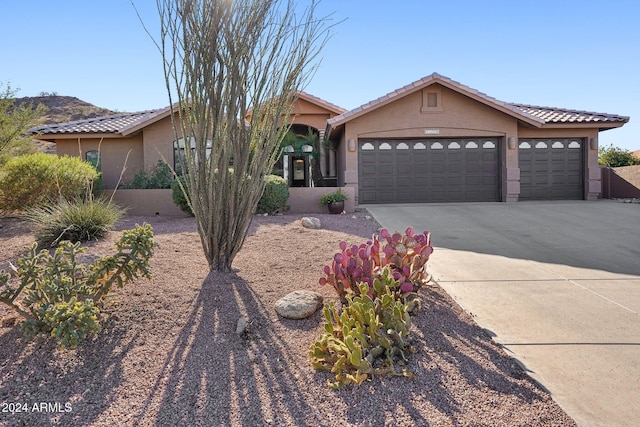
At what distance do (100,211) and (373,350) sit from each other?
670 cm

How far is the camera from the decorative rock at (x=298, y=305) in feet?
13.1

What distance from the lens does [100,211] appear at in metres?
8.09

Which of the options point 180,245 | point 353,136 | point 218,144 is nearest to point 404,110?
point 353,136

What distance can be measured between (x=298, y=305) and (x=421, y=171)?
43.9ft

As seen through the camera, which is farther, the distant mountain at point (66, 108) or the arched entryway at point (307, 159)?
the distant mountain at point (66, 108)

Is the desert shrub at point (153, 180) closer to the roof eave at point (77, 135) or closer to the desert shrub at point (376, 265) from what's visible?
the roof eave at point (77, 135)

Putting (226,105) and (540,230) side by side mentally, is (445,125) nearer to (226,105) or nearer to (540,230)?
(540,230)

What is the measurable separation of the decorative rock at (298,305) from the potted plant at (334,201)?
29.2ft

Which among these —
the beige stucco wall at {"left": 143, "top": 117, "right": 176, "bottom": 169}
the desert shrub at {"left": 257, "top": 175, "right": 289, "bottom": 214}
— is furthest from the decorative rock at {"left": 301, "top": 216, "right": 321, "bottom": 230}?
the beige stucco wall at {"left": 143, "top": 117, "right": 176, "bottom": 169}

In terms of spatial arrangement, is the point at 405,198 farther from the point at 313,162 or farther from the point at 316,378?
the point at 316,378

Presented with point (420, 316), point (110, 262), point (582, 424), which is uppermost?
point (110, 262)

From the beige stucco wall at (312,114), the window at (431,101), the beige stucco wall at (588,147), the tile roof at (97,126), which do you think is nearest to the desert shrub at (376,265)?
the window at (431,101)

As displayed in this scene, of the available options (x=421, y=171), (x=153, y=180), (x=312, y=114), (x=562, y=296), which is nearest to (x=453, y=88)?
(x=421, y=171)

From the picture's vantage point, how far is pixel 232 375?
3.12 m
